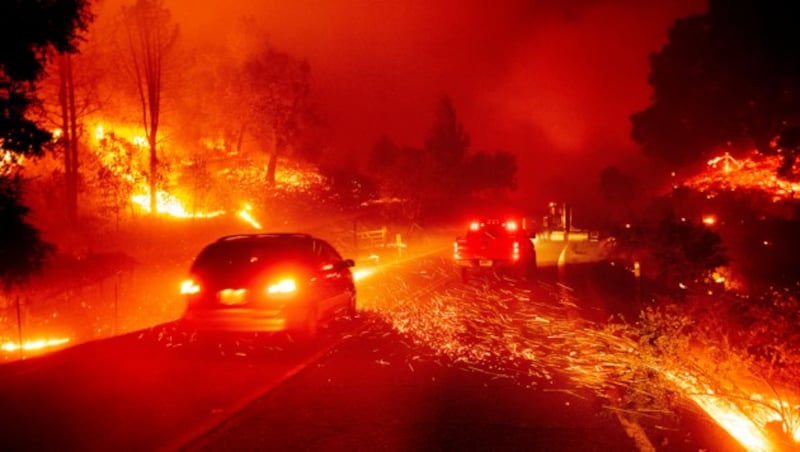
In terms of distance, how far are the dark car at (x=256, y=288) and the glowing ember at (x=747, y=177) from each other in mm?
15654

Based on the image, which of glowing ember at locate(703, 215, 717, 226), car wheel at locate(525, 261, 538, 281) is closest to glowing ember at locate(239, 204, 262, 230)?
car wheel at locate(525, 261, 538, 281)

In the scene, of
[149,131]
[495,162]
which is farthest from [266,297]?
[495,162]

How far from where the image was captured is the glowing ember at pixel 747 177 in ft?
66.3

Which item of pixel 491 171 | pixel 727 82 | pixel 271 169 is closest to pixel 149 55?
pixel 271 169

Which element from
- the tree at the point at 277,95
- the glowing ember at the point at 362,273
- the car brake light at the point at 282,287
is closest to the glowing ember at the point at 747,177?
the glowing ember at the point at 362,273

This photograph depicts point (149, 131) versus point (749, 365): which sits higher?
point (149, 131)

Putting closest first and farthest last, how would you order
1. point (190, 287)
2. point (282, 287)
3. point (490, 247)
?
point (282, 287), point (190, 287), point (490, 247)

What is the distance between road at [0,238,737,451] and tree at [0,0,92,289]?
3.16m

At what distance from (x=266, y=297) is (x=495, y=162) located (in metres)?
83.2

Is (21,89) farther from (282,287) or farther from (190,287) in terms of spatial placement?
(282,287)

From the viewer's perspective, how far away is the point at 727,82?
2236 centimetres

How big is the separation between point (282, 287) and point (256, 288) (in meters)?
0.38

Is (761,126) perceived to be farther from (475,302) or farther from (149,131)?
(149,131)

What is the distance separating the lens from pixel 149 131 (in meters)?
37.0
